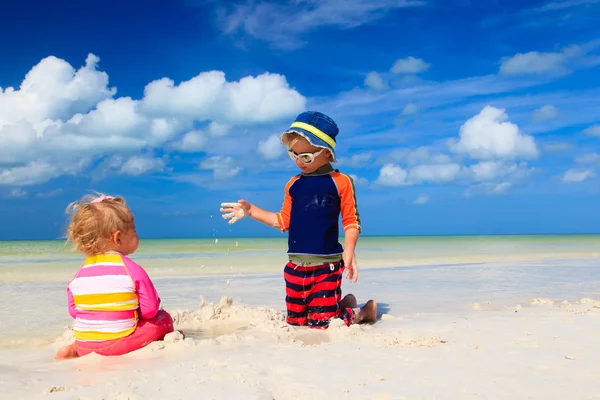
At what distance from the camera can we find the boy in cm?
390

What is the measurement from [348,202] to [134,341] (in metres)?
1.89

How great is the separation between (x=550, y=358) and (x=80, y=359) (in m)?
2.77

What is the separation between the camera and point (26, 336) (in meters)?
3.96

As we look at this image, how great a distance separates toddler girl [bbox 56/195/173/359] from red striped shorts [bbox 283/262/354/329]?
3.97 ft

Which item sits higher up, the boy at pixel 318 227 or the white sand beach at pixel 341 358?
the boy at pixel 318 227

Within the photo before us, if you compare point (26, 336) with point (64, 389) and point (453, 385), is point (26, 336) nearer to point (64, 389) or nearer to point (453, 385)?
point (64, 389)

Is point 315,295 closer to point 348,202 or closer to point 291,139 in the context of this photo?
point 348,202

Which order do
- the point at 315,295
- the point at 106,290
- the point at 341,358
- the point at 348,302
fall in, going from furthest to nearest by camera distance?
the point at 348,302
the point at 315,295
the point at 106,290
the point at 341,358

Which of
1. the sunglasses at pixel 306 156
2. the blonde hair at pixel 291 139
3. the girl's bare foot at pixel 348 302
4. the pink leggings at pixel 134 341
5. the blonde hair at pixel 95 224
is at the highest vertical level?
the blonde hair at pixel 291 139

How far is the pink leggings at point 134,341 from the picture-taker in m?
3.04

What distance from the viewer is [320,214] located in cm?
393

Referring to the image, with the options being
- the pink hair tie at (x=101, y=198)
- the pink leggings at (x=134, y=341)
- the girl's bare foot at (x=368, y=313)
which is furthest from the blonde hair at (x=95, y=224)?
the girl's bare foot at (x=368, y=313)

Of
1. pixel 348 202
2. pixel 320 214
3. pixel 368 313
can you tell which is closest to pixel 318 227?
pixel 320 214

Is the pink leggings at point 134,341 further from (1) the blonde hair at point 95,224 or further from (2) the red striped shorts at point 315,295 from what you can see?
(2) the red striped shorts at point 315,295
